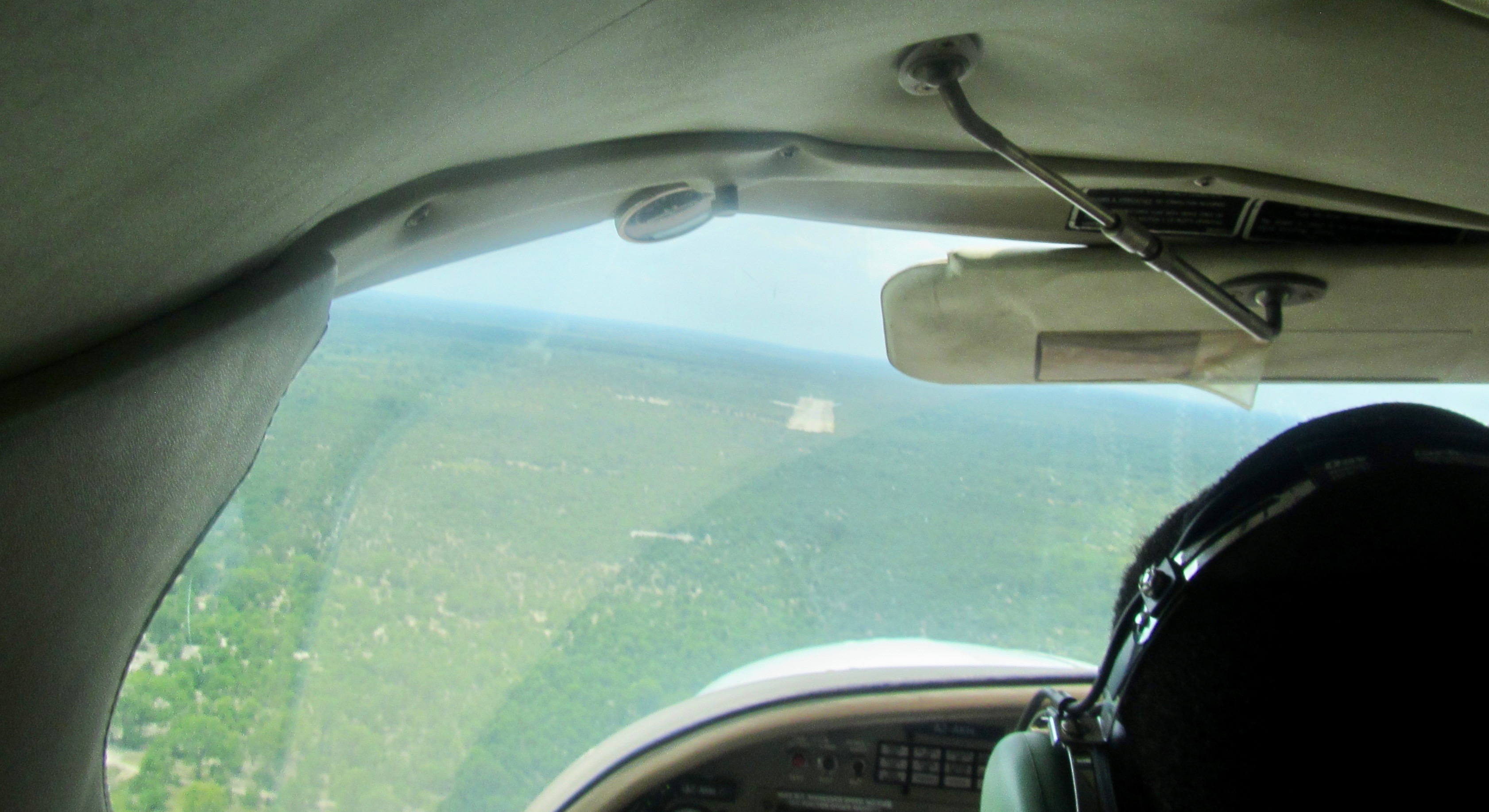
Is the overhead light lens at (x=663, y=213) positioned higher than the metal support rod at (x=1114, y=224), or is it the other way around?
the overhead light lens at (x=663, y=213)

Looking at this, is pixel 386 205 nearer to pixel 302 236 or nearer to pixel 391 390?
pixel 302 236

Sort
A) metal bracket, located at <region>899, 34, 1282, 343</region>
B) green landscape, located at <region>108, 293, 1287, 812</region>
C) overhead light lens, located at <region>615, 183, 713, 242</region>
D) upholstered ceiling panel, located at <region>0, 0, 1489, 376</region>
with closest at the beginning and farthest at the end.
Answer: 1. upholstered ceiling panel, located at <region>0, 0, 1489, 376</region>
2. metal bracket, located at <region>899, 34, 1282, 343</region>
3. overhead light lens, located at <region>615, 183, 713, 242</region>
4. green landscape, located at <region>108, 293, 1287, 812</region>

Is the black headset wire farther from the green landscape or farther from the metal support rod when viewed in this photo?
the green landscape

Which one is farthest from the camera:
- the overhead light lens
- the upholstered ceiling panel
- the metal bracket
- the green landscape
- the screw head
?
the green landscape

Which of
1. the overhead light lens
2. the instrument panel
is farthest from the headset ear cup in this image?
the instrument panel

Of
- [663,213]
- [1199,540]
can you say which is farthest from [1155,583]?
[663,213]

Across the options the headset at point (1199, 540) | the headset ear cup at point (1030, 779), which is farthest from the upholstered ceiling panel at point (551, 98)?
the headset ear cup at point (1030, 779)

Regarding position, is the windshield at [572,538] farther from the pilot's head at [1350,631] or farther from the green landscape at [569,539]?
the pilot's head at [1350,631]

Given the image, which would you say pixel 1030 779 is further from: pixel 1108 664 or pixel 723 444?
pixel 723 444
